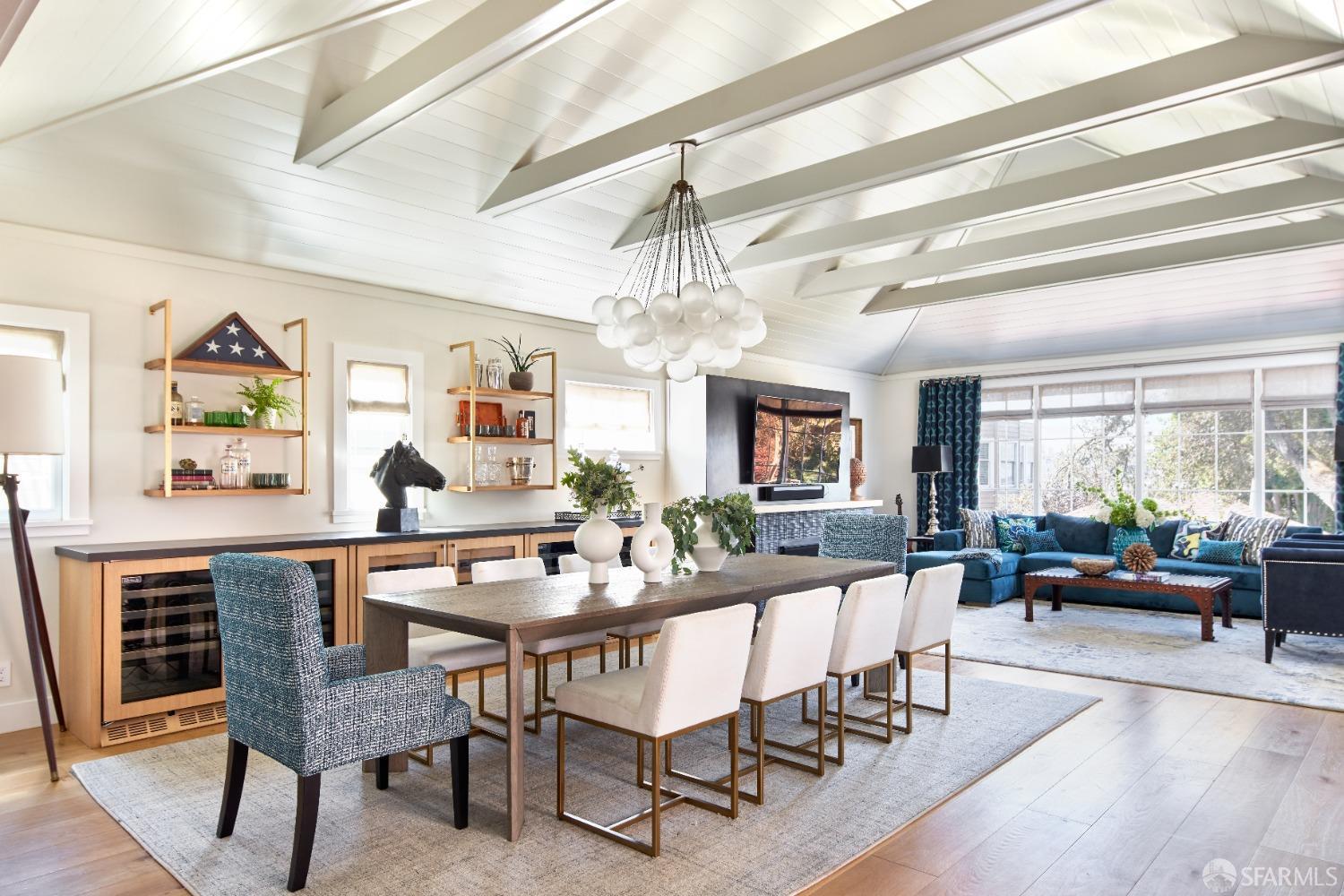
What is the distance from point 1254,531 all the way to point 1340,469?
950 mm

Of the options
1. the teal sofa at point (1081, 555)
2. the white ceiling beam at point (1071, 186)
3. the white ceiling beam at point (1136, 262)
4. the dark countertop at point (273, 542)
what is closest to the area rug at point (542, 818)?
the dark countertop at point (273, 542)

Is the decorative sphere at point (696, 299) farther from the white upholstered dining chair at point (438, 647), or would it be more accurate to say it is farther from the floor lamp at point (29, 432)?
the floor lamp at point (29, 432)

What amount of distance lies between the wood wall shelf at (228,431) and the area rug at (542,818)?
1534mm

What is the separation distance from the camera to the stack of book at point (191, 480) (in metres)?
4.44

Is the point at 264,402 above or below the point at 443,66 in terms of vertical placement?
below

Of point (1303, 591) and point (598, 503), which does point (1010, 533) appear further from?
point (598, 503)

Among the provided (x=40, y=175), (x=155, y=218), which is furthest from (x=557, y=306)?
(x=40, y=175)

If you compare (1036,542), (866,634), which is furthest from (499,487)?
(1036,542)

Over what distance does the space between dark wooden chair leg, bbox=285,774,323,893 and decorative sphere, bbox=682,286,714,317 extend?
7.35 ft

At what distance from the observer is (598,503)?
12.0ft

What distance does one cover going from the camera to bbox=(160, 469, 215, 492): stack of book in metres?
4.44

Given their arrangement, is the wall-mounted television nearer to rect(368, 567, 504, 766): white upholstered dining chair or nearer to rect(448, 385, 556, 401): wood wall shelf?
rect(448, 385, 556, 401): wood wall shelf

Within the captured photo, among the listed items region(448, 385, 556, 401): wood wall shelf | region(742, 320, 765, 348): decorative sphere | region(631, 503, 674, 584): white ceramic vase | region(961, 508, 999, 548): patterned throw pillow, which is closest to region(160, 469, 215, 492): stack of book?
region(448, 385, 556, 401): wood wall shelf

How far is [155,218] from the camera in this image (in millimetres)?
4320
